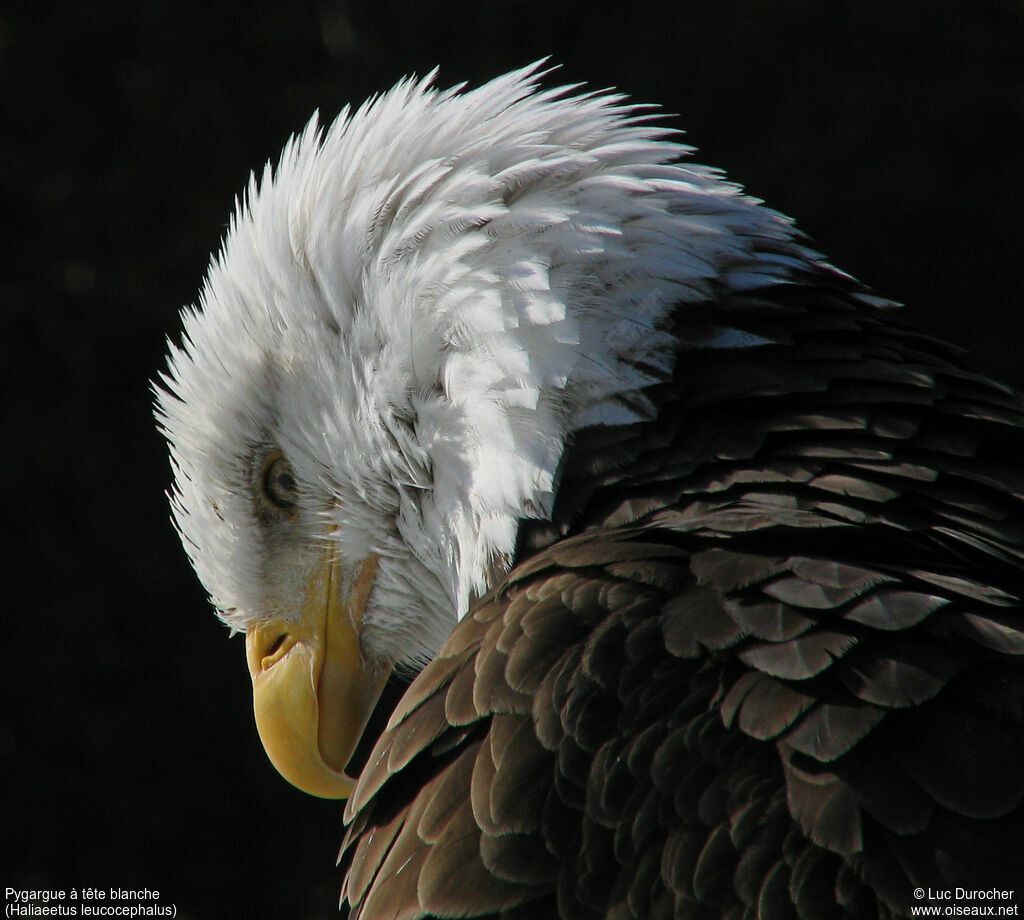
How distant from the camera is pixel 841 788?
131cm

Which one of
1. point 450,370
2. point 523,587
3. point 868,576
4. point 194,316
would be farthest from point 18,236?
point 868,576

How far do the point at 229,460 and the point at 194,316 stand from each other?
30 centimetres

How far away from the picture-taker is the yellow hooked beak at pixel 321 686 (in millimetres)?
2289

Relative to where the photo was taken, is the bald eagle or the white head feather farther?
the white head feather

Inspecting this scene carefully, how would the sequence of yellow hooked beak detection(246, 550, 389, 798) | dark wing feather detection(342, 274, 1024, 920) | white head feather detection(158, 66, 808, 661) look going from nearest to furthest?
1. dark wing feather detection(342, 274, 1024, 920)
2. white head feather detection(158, 66, 808, 661)
3. yellow hooked beak detection(246, 550, 389, 798)

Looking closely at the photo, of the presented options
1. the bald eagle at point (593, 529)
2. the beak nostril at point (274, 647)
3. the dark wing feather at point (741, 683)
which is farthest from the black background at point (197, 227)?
the dark wing feather at point (741, 683)

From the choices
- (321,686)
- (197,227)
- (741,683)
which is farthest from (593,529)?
(197,227)

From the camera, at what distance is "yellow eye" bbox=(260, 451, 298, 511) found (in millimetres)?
2363

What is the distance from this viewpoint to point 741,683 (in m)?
1.41

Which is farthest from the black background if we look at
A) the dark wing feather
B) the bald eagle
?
the dark wing feather

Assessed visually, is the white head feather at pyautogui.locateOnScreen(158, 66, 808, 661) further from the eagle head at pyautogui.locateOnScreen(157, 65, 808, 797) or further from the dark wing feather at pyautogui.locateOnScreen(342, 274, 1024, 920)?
the dark wing feather at pyautogui.locateOnScreen(342, 274, 1024, 920)

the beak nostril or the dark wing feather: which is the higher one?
the dark wing feather

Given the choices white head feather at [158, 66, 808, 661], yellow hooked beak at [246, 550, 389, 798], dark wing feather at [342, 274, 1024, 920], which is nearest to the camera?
dark wing feather at [342, 274, 1024, 920]

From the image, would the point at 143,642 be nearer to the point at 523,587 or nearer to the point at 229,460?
the point at 229,460
